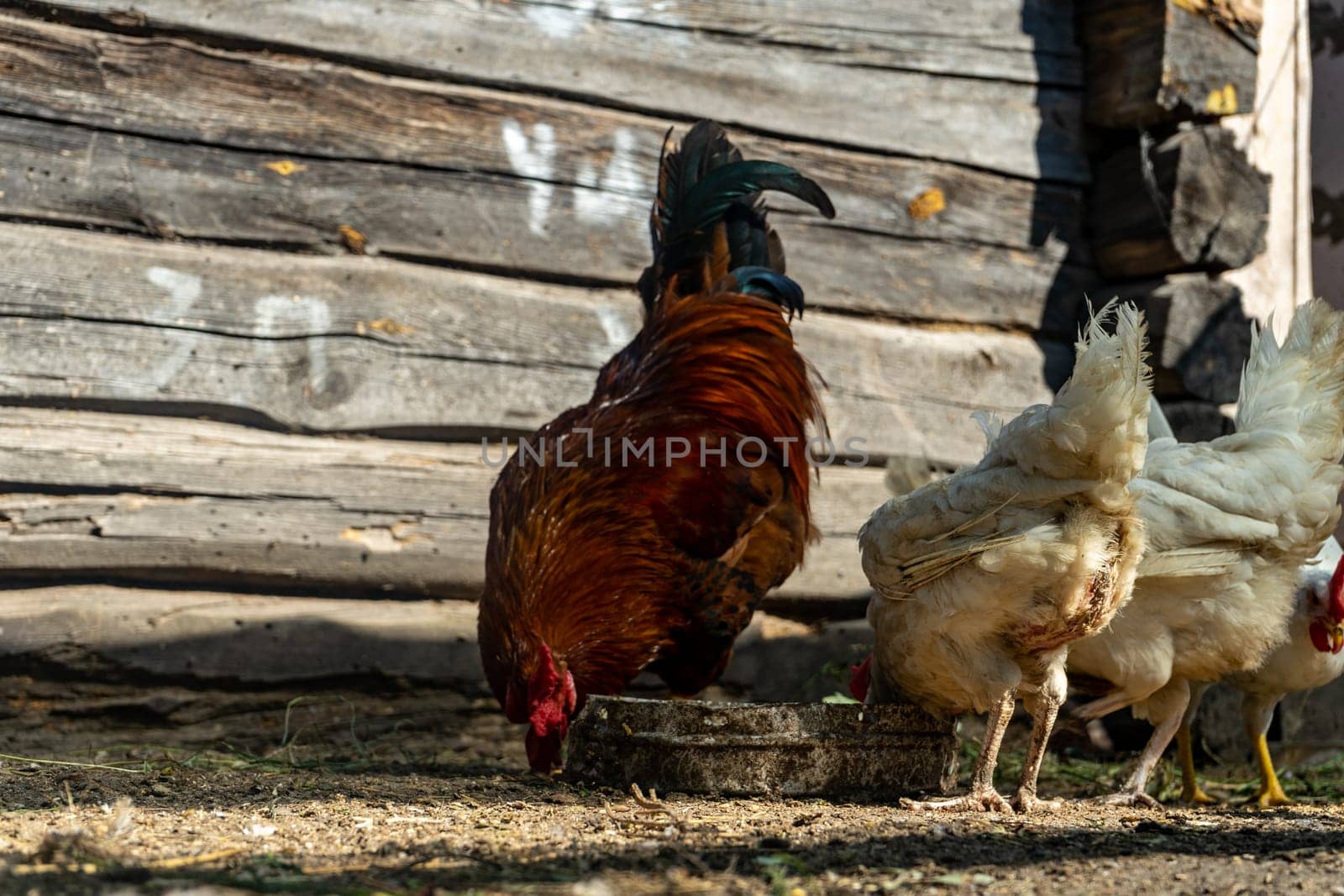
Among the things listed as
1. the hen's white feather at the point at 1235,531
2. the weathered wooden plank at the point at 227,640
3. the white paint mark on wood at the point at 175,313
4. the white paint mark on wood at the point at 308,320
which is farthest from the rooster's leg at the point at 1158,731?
the white paint mark on wood at the point at 175,313

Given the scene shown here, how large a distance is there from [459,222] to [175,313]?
90 centimetres

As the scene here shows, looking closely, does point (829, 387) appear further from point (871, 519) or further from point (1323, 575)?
point (1323, 575)

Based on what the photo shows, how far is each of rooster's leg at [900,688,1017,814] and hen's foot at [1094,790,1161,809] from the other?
1.64 ft

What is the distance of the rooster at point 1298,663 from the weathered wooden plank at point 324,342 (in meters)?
1.33

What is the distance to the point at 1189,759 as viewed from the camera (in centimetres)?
343

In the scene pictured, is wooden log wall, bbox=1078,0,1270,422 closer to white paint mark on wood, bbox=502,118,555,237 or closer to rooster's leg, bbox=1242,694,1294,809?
rooster's leg, bbox=1242,694,1294,809

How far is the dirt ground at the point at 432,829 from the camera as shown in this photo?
1.85 metres

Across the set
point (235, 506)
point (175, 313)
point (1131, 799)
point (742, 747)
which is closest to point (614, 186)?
point (175, 313)

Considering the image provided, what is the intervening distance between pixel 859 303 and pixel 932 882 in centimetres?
258

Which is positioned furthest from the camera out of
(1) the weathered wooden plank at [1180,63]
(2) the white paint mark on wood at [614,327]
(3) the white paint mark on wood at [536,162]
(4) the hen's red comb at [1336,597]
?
(1) the weathered wooden plank at [1180,63]

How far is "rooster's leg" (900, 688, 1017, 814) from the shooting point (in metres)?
2.64

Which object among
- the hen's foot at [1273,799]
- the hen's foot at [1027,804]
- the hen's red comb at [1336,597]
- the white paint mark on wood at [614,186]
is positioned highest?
the white paint mark on wood at [614,186]

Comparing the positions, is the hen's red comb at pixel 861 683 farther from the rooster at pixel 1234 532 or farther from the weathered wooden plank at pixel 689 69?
the weathered wooden plank at pixel 689 69

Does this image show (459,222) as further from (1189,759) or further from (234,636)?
(1189,759)
